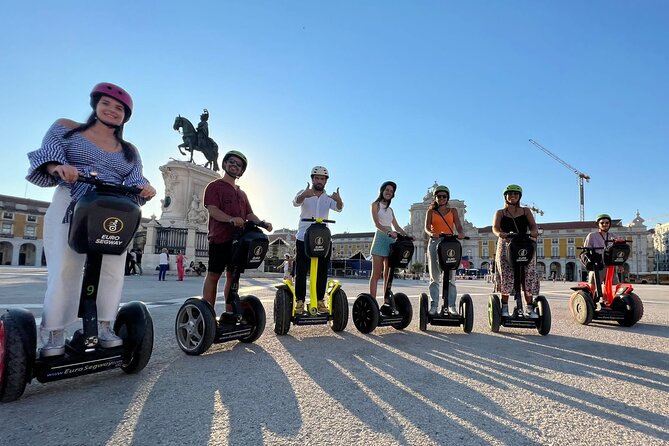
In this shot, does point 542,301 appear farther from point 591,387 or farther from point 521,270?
point 591,387

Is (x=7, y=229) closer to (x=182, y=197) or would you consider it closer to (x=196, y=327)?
(x=182, y=197)

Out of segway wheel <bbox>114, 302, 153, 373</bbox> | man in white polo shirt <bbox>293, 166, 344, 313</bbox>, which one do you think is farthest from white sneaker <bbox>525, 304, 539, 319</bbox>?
segway wheel <bbox>114, 302, 153, 373</bbox>

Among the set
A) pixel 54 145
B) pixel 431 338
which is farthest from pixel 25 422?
pixel 431 338

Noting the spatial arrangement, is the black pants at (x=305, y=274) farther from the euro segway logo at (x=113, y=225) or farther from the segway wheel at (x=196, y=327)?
the euro segway logo at (x=113, y=225)

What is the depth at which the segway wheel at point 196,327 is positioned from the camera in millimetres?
2908

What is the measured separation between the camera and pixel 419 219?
91.8m

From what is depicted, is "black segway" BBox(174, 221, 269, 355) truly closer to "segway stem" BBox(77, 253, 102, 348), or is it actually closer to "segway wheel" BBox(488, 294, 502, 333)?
"segway stem" BBox(77, 253, 102, 348)

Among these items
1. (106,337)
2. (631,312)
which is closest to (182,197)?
(106,337)

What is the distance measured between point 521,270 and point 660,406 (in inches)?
96.5

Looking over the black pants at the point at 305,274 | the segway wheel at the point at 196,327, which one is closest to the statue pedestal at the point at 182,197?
the black pants at the point at 305,274

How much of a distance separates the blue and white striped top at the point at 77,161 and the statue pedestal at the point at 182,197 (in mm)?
21947

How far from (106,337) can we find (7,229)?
76.3 meters

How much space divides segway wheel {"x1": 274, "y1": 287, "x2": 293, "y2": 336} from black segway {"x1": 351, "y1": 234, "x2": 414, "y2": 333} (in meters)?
0.80

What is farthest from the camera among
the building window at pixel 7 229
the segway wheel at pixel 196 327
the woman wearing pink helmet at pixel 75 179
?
the building window at pixel 7 229
